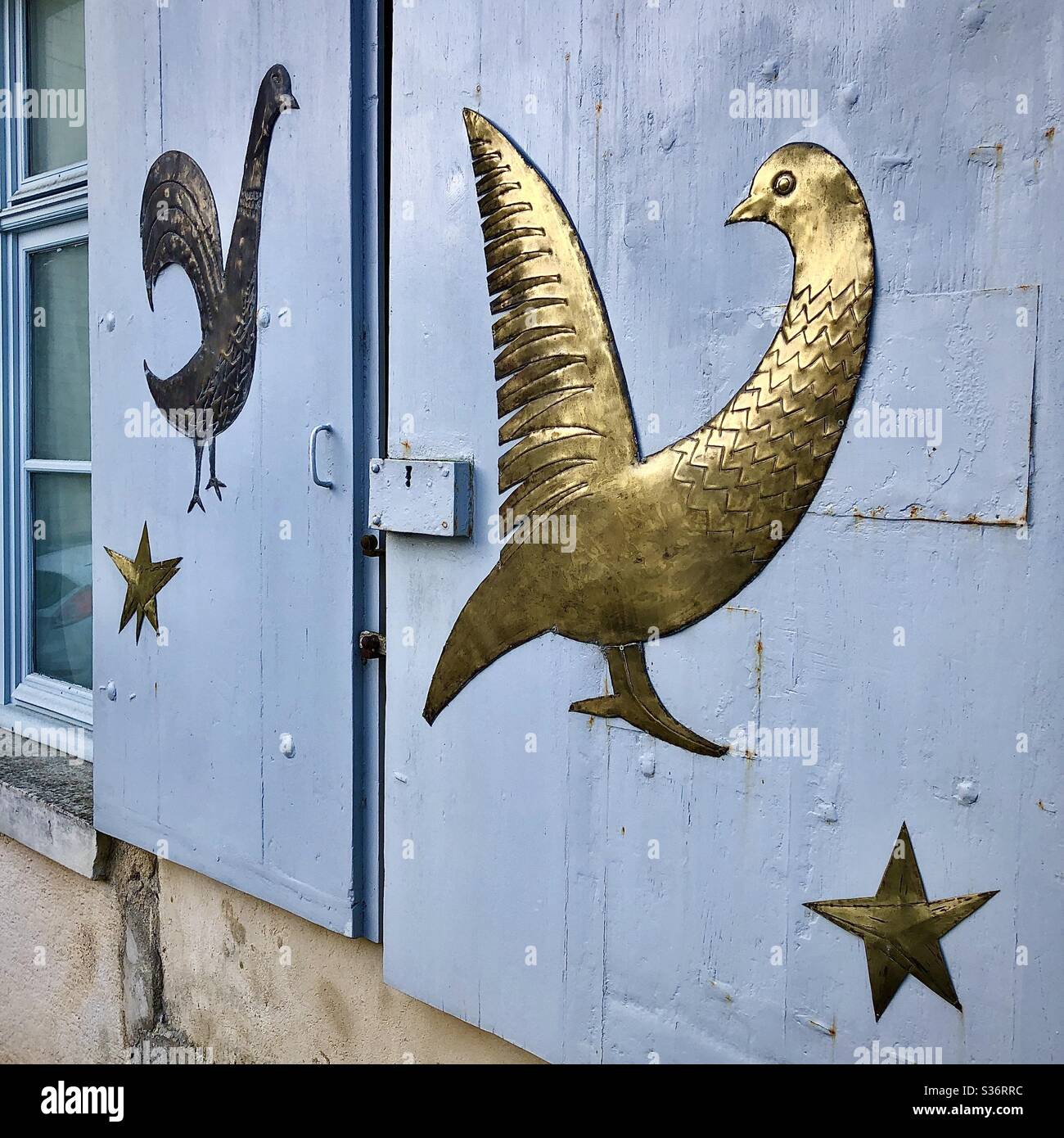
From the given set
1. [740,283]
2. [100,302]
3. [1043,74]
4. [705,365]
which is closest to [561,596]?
[705,365]

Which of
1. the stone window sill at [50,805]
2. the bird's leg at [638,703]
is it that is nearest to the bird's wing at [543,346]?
the bird's leg at [638,703]

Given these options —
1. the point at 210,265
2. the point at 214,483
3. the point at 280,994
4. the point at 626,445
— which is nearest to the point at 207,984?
the point at 280,994

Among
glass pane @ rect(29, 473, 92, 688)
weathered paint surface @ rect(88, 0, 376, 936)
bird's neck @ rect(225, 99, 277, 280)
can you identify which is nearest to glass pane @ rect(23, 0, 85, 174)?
weathered paint surface @ rect(88, 0, 376, 936)

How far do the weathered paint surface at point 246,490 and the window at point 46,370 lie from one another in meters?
0.49

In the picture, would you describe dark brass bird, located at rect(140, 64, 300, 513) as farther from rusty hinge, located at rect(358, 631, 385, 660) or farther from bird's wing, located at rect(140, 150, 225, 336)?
rusty hinge, located at rect(358, 631, 385, 660)

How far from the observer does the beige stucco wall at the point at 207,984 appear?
2.21 metres

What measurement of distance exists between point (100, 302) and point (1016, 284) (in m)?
2.12

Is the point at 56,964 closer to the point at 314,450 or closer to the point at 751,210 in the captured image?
the point at 314,450

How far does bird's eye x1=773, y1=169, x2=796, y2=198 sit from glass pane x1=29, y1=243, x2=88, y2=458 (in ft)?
7.36

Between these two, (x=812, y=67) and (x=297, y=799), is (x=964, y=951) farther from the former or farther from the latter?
(x=297, y=799)

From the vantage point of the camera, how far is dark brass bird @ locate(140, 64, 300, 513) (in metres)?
2.22

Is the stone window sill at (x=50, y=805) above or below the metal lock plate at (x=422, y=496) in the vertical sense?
below

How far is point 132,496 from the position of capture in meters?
2.64

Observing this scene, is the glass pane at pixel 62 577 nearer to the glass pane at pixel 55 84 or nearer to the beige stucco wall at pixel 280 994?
the beige stucco wall at pixel 280 994
